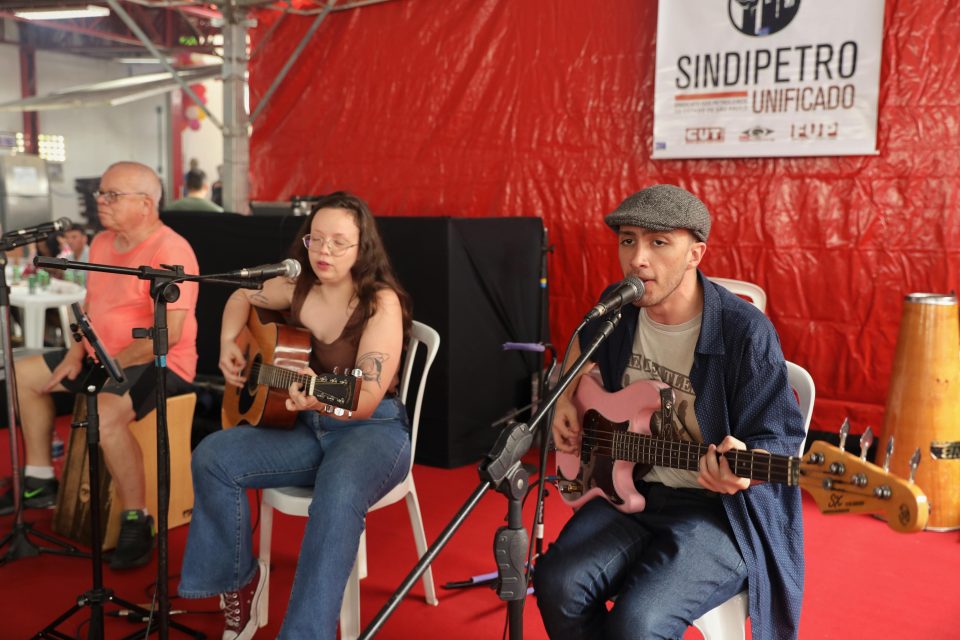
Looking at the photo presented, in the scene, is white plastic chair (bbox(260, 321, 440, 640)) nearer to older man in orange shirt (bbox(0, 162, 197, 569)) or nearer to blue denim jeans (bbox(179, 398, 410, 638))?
blue denim jeans (bbox(179, 398, 410, 638))

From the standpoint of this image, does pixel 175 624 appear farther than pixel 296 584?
Yes

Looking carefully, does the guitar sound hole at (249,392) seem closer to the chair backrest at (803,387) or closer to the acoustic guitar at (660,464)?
the acoustic guitar at (660,464)

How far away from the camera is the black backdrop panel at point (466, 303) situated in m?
4.24

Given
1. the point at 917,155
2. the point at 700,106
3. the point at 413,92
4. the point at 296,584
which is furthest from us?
the point at 413,92

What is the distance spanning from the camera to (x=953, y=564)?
126 inches

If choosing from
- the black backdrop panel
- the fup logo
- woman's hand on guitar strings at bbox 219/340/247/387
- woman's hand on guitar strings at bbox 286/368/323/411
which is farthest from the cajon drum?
the fup logo

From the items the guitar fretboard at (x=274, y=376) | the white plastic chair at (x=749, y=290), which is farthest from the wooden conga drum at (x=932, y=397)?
the guitar fretboard at (x=274, y=376)

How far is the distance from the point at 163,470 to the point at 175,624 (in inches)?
31.9

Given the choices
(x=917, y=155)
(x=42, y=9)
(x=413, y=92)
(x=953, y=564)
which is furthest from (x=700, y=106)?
(x=42, y=9)

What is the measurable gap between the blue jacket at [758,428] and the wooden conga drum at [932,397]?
6.34 feet

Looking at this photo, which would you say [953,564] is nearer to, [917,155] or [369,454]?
[917,155]

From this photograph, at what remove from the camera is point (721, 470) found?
1.69 metres

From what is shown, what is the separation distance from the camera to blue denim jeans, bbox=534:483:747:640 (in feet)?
5.83

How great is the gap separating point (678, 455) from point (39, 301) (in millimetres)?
5361
